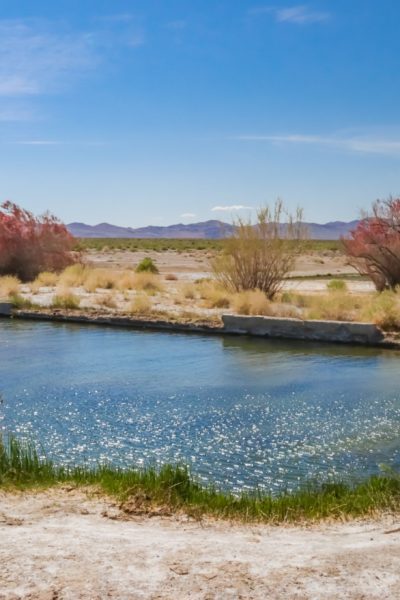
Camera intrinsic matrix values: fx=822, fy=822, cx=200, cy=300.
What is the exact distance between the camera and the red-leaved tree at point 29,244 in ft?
123

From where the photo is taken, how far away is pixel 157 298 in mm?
29344

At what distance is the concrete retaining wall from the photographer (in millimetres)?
20484

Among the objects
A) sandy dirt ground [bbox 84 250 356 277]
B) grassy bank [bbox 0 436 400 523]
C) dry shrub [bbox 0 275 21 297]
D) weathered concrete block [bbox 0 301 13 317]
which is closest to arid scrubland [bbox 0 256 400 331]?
dry shrub [bbox 0 275 21 297]

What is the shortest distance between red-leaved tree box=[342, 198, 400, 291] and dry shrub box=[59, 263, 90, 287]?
11161 mm

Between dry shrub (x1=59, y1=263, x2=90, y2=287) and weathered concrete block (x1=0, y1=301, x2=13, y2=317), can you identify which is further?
dry shrub (x1=59, y1=263, x2=90, y2=287)

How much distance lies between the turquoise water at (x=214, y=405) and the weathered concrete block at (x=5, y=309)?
5600mm

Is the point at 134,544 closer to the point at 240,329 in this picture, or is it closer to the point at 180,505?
the point at 180,505

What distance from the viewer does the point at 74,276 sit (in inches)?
1348

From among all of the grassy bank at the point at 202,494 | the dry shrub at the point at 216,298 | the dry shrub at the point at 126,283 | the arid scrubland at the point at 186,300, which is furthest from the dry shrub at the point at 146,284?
the grassy bank at the point at 202,494

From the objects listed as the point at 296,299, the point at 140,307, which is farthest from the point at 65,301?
the point at 296,299

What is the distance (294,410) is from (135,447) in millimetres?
3382

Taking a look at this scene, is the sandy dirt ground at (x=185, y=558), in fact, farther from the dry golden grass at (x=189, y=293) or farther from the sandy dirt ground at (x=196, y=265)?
the sandy dirt ground at (x=196, y=265)

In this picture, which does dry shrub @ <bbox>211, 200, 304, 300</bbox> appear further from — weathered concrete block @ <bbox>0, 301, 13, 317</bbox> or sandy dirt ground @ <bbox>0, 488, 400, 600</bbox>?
sandy dirt ground @ <bbox>0, 488, 400, 600</bbox>

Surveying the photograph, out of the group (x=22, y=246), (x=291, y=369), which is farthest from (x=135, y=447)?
(x=22, y=246)
